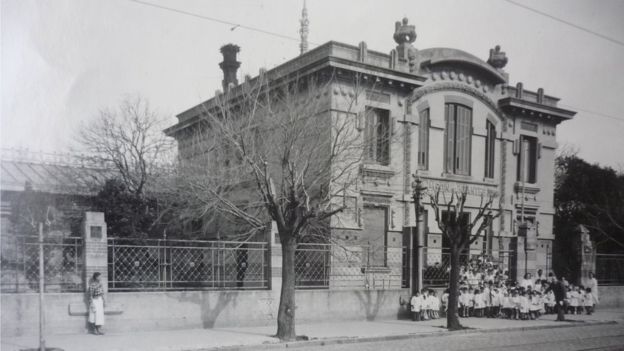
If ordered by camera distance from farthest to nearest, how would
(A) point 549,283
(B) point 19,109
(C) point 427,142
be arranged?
(C) point 427,142 < (A) point 549,283 < (B) point 19,109

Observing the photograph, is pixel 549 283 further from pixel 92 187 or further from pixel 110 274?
pixel 92 187

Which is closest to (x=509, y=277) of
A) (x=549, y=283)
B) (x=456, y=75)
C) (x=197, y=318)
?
(x=549, y=283)

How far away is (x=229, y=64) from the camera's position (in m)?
28.8

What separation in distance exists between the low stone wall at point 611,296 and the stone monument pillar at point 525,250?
3.95 meters

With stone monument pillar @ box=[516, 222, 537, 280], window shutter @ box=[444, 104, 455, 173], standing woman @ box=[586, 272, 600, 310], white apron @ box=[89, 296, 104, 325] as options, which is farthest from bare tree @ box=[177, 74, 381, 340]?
standing woman @ box=[586, 272, 600, 310]

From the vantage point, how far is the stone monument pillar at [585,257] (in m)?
22.6

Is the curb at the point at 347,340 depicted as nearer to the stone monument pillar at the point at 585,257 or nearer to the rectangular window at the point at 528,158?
the stone monument pillar at the point at 585,257

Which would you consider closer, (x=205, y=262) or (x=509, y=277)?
(x=205, y=262)

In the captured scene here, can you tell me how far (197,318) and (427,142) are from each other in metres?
13.7

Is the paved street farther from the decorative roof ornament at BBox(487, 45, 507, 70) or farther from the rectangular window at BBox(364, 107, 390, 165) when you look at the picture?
the decorative roof ornament at BBox(487, 45, 507, 70)

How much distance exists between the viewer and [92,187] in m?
22.3

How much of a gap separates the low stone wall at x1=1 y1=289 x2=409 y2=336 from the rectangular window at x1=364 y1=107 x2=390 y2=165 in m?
6.24

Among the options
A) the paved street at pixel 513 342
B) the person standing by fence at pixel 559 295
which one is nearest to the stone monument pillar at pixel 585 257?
the person standing by fence at pixel 559 295

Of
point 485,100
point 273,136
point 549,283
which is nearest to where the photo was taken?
point 273,136
